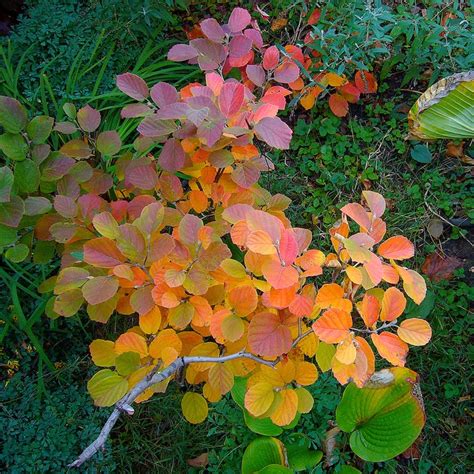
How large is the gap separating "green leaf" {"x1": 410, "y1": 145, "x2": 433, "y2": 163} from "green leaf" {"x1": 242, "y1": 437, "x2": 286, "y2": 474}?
1.47 meters

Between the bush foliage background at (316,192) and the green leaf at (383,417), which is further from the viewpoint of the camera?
the bush foliage background at (316,192)

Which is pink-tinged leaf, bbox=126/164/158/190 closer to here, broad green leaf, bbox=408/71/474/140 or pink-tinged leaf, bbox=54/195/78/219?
pink-tinged leaf, bbox=54/195/78/219

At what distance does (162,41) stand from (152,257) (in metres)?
1.70

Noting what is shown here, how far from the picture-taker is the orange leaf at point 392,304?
4.10 ft

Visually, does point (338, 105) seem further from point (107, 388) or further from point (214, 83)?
point (107, 388)

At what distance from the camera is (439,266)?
232 centimetres

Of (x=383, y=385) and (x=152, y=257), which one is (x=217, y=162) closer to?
(x=152, y=257)

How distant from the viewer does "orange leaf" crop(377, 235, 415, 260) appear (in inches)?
50.4

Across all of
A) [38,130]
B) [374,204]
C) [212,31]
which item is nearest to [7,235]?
[38,130]

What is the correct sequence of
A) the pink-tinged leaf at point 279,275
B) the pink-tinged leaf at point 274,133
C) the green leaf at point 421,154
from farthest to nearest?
the green leaf at point 421,154 → the pink-tinged leaf at point 274,133 → the pink-tinged leaf at point 279,275

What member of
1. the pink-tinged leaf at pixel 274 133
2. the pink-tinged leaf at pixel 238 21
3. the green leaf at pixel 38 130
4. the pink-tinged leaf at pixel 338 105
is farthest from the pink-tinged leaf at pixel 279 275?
the pink-tinged leaf at pixel 338 105

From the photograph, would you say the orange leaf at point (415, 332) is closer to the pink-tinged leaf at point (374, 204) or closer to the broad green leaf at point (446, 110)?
the pink-tinged leaf at point (374, 204)

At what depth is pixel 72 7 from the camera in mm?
2578

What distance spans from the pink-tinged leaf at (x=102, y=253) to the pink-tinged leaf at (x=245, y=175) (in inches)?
15.1
